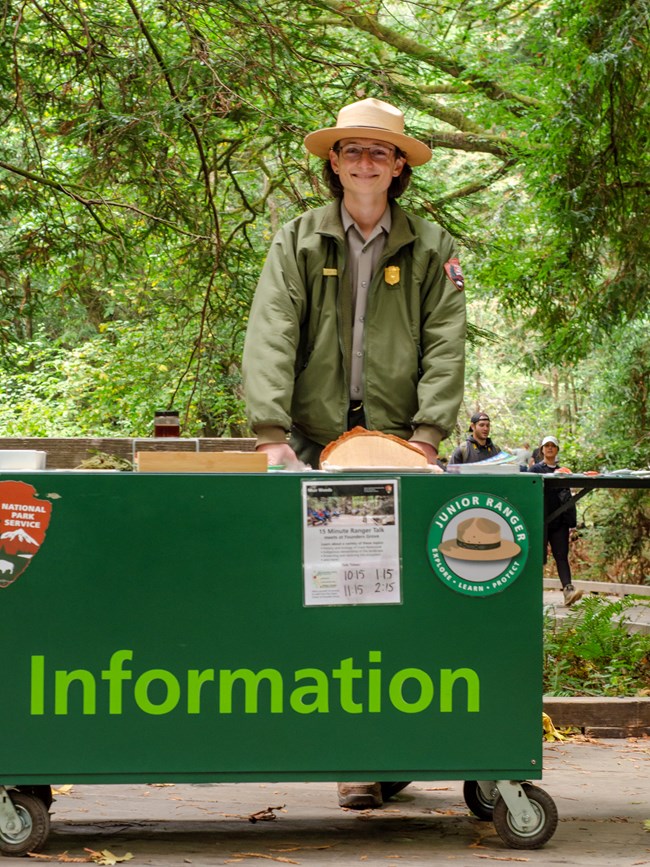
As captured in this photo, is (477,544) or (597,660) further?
(597,660)

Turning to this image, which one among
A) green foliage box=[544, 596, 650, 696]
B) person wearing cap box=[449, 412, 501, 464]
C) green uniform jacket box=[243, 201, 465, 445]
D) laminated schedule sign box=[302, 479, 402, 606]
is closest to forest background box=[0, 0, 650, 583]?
person wearing cap box=[449, 412, 501, 464]

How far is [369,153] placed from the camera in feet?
→ 16.8

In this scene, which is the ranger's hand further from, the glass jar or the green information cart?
the glass jar

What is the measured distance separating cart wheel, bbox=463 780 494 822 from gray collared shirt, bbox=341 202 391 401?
1487 millimetres

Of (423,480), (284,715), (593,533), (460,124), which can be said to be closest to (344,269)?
(423,480)

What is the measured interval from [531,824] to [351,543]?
1.08 meters

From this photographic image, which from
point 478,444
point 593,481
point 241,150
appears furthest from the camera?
point 478,444

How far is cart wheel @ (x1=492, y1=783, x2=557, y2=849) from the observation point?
13.9 feet

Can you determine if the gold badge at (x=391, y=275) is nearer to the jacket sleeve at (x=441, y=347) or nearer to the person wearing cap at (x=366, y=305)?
the person wearing cap at (x=366, y=305)

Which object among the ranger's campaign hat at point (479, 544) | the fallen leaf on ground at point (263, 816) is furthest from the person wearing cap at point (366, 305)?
the fallen leaf on ground at point (263, 816)

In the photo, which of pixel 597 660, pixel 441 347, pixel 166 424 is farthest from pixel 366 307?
pixel 597 660

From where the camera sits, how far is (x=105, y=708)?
410 cm

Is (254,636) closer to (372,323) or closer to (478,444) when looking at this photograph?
(372,323)

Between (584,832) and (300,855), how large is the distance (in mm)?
1075
